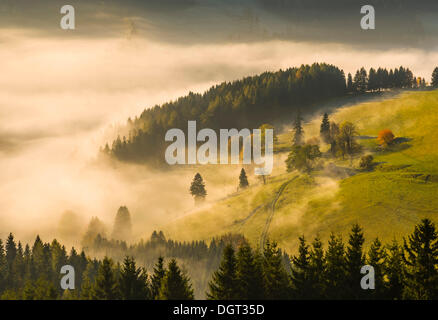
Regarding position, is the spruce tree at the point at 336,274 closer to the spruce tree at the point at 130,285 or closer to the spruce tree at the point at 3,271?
the spruce tree at the point at 130,285

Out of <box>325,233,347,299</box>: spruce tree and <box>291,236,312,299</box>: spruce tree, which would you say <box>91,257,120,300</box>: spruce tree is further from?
<box>325,233,347,299</box>: spruce tree

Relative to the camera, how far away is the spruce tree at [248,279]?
77875 mm

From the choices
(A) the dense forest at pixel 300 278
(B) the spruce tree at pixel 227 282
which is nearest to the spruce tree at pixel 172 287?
(A) the dense forest at pixel 300 278

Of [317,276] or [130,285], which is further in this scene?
[130,285]

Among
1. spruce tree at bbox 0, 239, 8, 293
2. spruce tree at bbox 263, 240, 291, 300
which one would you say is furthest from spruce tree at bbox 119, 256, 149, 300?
spruce tree at bbox 0, 239, 8, 293

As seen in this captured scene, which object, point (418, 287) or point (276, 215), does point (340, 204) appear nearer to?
point (276, 215)

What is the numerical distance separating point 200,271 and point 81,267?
41177mm

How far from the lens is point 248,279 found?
257 feet

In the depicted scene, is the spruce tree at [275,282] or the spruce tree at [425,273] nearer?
the spruce tree at [425,273]

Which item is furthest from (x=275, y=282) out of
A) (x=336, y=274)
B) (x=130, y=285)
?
(x=130, y=285)

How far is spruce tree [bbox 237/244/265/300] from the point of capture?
77875 mm

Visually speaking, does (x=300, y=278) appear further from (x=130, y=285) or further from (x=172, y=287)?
(x=130, y=285)
